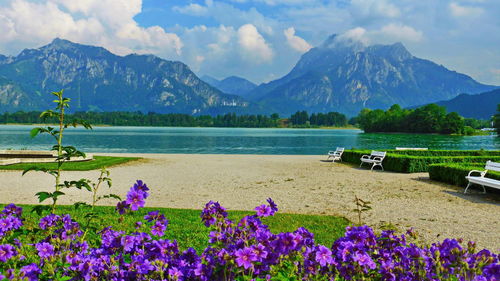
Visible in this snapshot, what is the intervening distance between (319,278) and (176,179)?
13104 mm

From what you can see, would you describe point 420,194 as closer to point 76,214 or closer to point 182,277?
point 76,214

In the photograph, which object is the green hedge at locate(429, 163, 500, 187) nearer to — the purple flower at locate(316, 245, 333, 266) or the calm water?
the purple flower at locate(316, 245, 333, 266)

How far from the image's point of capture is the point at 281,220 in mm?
8430

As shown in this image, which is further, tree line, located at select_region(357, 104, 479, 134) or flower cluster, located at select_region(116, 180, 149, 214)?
tree line, located at select_region(357, 104, 479, 134)

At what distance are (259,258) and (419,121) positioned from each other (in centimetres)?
12767

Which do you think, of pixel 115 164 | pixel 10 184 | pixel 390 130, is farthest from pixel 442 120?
pixel 10 184

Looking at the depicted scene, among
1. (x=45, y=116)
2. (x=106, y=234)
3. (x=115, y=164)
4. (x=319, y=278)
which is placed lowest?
(x=115, y=164)

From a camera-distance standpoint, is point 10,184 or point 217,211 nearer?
point 217,211

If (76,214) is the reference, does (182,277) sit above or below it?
above

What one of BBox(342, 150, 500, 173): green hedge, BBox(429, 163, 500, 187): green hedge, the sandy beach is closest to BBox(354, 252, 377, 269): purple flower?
the sandy beach

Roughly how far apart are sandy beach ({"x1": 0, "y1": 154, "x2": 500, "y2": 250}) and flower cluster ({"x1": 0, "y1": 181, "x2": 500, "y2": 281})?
386cm

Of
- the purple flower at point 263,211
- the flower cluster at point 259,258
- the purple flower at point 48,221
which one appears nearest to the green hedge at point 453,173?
the flower cluster at point 259,258

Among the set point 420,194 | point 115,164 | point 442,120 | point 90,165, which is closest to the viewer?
point 420,194

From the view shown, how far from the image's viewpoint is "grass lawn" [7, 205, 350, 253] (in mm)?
6871
